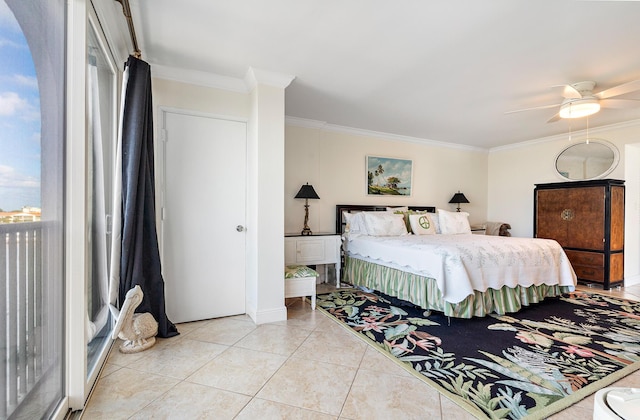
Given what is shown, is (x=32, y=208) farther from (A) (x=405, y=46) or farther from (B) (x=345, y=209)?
(B) (x=345, y=209)

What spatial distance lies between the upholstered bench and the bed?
0.95 meters

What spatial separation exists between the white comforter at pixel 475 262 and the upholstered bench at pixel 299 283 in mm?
973

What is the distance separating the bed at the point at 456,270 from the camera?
2766mm

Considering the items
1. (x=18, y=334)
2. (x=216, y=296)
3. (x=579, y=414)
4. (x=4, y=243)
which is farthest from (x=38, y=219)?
(x=579, y=414)

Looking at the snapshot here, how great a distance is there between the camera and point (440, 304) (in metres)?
2.82

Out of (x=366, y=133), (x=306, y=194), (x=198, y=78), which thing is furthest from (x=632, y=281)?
(x=198, y=78)

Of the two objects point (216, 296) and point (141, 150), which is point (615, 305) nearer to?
point (216, 296)

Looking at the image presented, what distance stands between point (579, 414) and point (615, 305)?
2766 mm

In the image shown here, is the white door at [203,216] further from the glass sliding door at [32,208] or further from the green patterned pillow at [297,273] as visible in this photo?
the glass sliding door at [32,208]

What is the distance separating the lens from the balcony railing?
1.04 m

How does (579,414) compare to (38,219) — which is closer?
(38,219)

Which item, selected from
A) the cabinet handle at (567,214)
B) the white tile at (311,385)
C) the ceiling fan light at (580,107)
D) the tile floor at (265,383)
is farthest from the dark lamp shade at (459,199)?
the white tile at (311,385)

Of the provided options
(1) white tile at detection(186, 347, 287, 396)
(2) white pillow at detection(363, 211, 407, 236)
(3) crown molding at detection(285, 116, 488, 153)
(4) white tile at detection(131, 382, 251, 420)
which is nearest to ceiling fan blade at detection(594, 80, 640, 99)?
(2) white pillow at detection(363, 211, 407, 236)

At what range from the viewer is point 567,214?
4.46 meters
